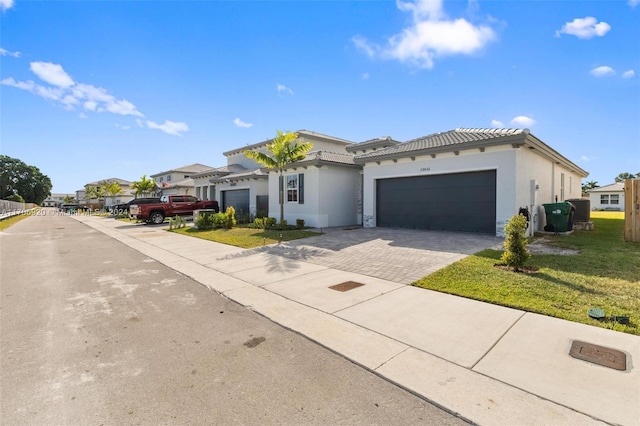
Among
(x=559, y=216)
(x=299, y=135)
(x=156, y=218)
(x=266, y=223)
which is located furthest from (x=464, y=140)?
(x=156, y=218)

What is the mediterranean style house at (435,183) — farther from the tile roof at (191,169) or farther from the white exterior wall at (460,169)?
the tile roof at (191,169)

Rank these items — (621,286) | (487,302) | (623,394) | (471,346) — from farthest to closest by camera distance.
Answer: (621,286) → (487,302) → (471,346) → (623,394)

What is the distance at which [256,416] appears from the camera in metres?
2.55

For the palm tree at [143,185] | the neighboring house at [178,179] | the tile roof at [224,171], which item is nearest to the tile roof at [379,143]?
the tile roof at [224,171]

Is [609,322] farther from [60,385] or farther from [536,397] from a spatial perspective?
[60,385]

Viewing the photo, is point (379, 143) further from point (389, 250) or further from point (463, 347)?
point (463, 347)

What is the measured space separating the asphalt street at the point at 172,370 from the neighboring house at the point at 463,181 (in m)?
10.4

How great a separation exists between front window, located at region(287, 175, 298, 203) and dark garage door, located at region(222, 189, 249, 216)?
5.92m

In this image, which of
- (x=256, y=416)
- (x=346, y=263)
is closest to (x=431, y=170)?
(x=346, y=263)

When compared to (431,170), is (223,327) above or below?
below

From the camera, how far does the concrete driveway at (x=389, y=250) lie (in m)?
7.45

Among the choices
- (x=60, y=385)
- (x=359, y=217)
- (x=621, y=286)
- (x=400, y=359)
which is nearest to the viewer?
(x=60, y=385)

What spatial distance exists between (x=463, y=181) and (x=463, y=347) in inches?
399

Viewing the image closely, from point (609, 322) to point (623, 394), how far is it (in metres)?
1.91
